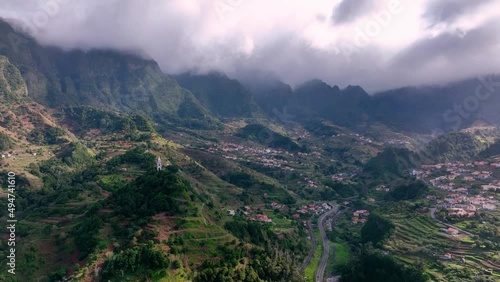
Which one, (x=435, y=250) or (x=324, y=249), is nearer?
(x=435, y=250)

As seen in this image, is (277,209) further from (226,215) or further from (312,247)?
(226,215)

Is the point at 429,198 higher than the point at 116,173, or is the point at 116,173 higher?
the point at 116,173

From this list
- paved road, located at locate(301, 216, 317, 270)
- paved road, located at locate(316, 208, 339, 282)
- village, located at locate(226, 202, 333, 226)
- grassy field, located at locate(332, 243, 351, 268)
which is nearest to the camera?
paved road, located at locate(316, 208, 339, 282)

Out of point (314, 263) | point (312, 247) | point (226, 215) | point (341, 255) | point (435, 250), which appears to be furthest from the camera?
point (312, 247)

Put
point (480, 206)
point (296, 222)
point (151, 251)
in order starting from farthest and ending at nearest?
point (296, 222) → point (480, 206) → point (151, 251)

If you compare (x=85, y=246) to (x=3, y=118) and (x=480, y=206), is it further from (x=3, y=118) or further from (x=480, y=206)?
(x=3, y=118)

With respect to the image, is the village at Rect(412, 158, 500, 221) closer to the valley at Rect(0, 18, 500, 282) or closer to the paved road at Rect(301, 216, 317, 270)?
the valley at Rect(0, 18, 500, 282)

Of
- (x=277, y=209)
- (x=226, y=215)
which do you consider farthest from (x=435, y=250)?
(x=277, y=209)

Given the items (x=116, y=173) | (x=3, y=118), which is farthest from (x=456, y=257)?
(x=3, y=118)

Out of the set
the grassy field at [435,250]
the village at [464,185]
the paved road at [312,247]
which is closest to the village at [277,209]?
the paved road at [312,247]

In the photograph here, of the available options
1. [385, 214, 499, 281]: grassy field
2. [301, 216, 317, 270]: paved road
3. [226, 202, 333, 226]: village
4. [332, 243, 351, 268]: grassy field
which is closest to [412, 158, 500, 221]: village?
[385, 214, 499, 281]: grassy field

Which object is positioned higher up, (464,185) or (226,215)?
(464,185)
